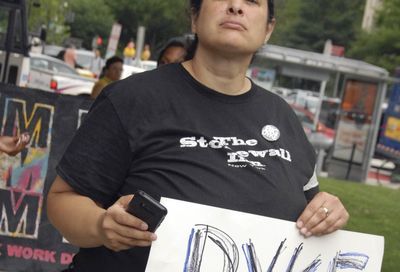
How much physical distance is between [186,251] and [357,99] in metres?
17.0

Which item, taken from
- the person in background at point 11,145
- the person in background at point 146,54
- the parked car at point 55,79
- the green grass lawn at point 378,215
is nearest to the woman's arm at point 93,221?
the person in background at point 11,145

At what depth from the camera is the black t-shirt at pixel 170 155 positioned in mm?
2084

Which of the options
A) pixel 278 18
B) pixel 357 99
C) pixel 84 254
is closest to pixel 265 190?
pixel 84 254

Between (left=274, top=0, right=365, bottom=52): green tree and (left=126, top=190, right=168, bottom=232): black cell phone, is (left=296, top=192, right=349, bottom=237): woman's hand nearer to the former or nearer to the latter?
(left=126, top=190, right=168, bottom=232): black cell phone

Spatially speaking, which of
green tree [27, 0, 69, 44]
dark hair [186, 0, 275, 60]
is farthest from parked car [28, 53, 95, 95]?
dark hair [186, 0, 275, 60]

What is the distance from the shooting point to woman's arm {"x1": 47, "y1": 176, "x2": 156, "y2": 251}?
1.84 meters

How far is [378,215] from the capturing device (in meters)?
9.97

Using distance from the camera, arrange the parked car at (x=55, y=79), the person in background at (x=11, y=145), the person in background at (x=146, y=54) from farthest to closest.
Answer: the person in background at (x=146, y=54) → the parked car at (x=55, y=79) → the person in background at (x=11, y=145)

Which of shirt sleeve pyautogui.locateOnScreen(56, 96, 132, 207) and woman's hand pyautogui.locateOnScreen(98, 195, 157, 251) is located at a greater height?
shirt sleeve pyautogui.locateOnScreen(56, 96, 132, 207)

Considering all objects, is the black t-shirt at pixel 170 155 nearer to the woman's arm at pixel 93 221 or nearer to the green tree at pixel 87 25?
the woman's arm at pixel 93 221

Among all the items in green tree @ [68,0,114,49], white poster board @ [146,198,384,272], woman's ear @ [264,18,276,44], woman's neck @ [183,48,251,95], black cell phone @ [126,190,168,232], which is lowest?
Answer: green tree @ [68,0,114,49]

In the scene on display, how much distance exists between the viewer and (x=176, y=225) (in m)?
2.03

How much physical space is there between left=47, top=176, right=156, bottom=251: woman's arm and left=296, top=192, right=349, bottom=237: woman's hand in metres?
0.46

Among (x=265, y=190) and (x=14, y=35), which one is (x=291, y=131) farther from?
(x=14, y=35)
